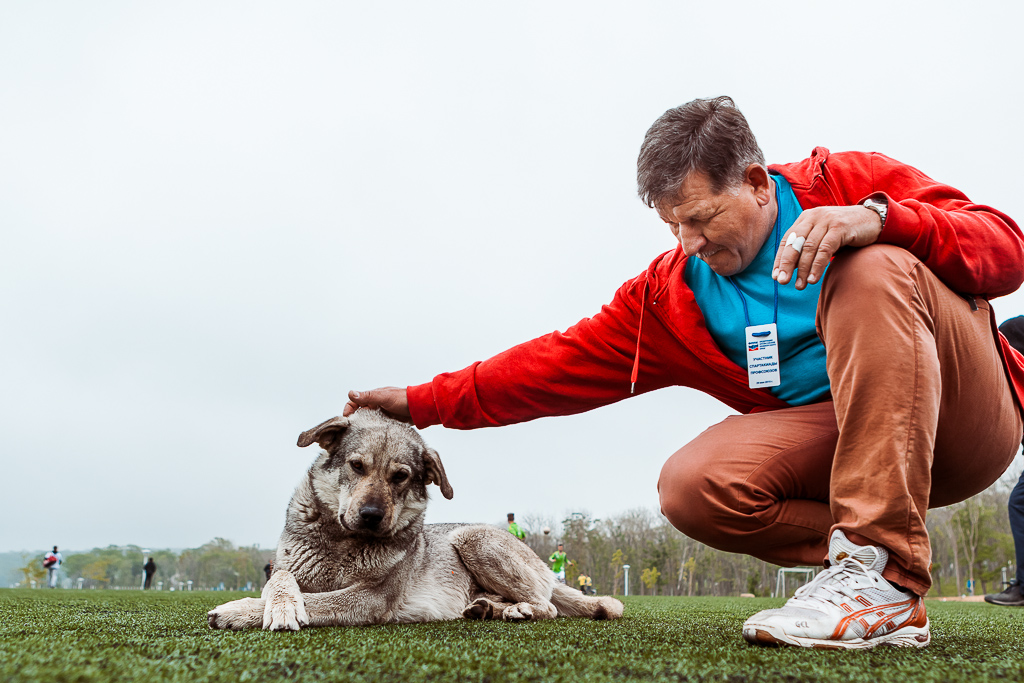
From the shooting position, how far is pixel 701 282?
326 centimetres

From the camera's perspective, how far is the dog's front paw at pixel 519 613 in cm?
388

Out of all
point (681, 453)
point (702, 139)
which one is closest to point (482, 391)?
point (681, 453)

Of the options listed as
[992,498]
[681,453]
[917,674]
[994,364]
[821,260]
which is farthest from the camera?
[992,498]

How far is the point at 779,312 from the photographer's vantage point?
118 inches

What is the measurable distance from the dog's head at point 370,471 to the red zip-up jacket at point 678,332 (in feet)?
0.86

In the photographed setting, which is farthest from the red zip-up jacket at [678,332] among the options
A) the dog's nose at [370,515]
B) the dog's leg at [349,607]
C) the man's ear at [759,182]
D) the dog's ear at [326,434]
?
the dog's leg at [349,607]

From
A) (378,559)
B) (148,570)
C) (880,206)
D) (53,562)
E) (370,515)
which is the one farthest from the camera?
(148,570)

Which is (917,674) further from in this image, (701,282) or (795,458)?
(701,282)

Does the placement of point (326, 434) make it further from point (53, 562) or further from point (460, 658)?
point (53, 562)

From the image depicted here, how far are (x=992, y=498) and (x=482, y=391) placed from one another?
61537 millimetres

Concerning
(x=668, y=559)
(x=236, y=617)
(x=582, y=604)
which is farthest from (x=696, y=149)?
(x=668, y=559)

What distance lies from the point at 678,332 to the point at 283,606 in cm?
225

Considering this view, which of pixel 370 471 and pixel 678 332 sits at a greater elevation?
pixel 678 332

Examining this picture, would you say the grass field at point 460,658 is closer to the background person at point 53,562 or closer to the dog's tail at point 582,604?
the dog's tail at point 582,604
